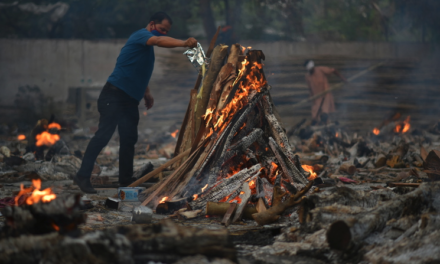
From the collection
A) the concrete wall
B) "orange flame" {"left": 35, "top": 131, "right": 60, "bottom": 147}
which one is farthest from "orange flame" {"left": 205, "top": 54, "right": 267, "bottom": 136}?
the concrete wall

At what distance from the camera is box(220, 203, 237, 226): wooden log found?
3.36 metres

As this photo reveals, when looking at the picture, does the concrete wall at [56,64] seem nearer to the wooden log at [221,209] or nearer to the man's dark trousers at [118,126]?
the man's dark trousers at [118,126]

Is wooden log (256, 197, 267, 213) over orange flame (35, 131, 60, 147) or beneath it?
over

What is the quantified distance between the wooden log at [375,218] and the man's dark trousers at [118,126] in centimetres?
307

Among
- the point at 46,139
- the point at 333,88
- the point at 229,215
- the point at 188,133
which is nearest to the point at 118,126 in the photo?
the point at 188,133

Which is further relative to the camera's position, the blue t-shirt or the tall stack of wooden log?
the blue t-shirt

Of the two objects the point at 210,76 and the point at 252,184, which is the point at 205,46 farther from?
the point at 252,184

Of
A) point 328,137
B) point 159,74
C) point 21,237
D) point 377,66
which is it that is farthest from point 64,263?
point 377,66

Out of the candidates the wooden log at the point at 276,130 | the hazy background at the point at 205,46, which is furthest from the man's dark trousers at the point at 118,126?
the hazy background at the point at 205,46

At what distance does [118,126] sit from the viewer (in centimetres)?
491

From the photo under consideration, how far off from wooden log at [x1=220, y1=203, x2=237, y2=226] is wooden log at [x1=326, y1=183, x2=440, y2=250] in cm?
107

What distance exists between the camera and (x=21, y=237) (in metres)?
2.15

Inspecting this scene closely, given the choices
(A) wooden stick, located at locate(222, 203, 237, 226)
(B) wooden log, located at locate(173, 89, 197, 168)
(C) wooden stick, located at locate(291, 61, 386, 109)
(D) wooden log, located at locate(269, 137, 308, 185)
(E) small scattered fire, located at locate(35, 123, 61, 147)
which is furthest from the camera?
(C) wooden stick, located at locate(291, 61, 386, 109)

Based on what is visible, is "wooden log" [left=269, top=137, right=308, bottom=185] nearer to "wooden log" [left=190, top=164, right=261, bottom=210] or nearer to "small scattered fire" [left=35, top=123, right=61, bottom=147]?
"wooden log" [left=190, top=164, right=261, bottom=210]
